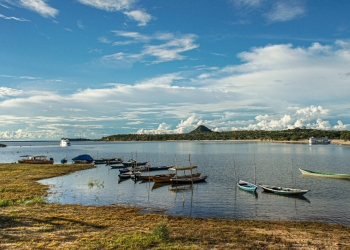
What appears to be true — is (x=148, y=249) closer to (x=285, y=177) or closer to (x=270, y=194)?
(x=270, y=194)

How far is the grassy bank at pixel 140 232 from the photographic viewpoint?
14500mm

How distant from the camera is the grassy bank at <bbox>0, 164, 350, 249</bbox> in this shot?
14500 millimetres

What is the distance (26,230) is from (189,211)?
1403 cm

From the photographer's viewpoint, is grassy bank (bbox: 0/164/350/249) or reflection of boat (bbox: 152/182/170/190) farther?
reflection of boat (bbox: 152/182/170/190)

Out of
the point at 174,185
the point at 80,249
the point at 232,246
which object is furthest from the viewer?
the point at 174,185

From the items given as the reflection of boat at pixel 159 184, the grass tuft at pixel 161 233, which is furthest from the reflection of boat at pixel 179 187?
the grass tuft at pixel 161 233

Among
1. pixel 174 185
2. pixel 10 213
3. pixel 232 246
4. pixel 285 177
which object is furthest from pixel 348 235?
pixel 285 177

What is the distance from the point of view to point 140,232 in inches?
658

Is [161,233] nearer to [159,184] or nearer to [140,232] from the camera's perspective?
[140,232]

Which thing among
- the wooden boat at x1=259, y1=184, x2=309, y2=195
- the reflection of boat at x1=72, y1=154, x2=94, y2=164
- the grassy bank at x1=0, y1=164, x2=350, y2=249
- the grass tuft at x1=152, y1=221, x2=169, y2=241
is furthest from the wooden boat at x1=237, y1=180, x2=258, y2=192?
the reflection of boat at x1=72, y1=154, x2=94, y2=164

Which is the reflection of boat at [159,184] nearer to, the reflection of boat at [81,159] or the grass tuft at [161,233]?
the grass tuft at [161,233]

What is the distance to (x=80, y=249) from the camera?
13.4m

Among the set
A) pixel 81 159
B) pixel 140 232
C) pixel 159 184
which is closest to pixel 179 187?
pixel 159 184

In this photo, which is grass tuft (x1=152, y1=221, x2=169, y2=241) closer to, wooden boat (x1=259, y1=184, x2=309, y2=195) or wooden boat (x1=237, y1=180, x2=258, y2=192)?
wooden boat (x1=237, y1=180, x2=258, y2=192)
